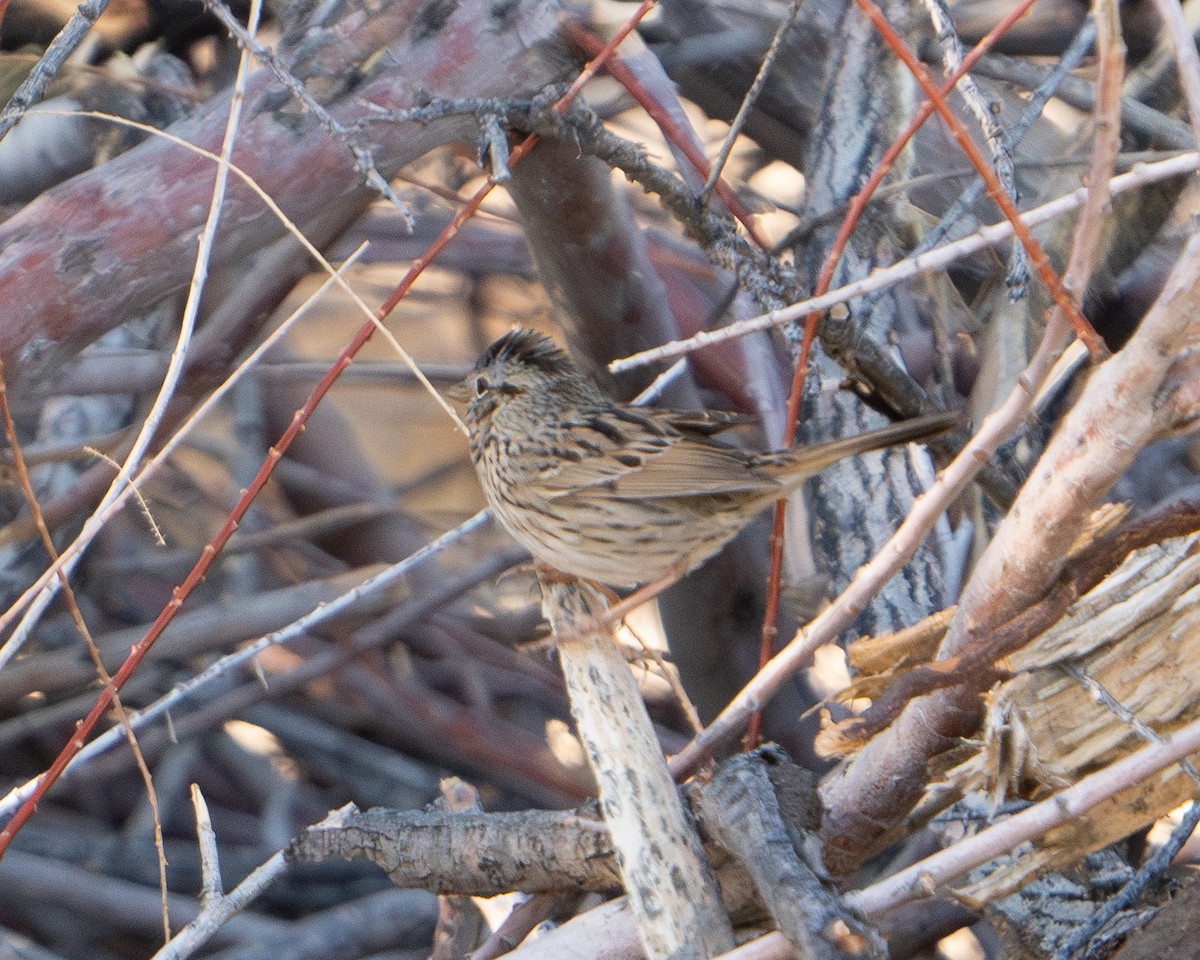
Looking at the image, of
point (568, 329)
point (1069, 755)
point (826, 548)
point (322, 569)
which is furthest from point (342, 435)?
point (1069, 755)

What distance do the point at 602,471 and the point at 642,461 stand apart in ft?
0.29

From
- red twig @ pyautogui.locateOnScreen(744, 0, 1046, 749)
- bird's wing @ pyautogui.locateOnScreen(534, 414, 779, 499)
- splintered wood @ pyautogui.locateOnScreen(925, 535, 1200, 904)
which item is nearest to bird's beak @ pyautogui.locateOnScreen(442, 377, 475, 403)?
bird's wing @ pyautogui.locateOnScreen(534, 414, 779, 499)

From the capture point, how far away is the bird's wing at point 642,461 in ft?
8.81

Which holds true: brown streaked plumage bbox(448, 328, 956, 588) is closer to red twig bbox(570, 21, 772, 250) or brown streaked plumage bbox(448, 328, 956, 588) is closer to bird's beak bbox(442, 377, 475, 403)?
bird's beak bbox(442, 377, 475, 403)

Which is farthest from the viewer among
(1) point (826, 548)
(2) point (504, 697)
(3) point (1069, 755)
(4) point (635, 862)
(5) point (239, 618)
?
(2) point (504, 697)

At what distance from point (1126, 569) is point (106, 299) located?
1705 mm

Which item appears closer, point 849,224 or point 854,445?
point 849,224

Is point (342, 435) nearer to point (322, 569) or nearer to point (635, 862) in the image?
point (322, 569)

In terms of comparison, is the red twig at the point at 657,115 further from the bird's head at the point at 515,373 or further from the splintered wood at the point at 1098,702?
the splintered wood at the point at 1098,702

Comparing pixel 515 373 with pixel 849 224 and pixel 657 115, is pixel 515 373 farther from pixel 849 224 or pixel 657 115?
pixel 849 224

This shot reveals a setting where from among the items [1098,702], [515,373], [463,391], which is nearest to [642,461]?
[515,373]

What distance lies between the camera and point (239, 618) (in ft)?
12.3

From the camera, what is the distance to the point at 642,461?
2826 millimetres

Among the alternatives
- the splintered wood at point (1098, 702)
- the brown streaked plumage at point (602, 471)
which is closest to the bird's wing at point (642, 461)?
the brown streaked plumage at point (602, 471)
